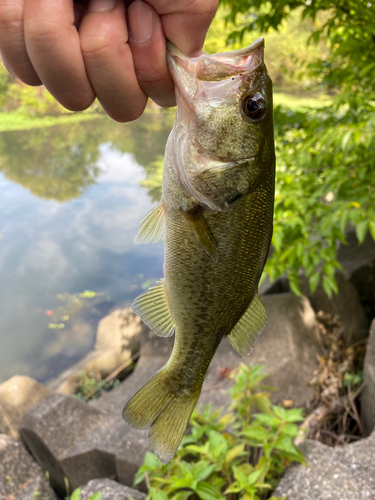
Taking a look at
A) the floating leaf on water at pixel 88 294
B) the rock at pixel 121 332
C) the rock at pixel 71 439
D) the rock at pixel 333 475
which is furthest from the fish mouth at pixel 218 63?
the floating leaf on water at pixel 88 294

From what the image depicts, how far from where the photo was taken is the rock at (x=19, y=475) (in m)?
2.88

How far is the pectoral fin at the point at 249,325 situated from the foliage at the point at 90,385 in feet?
13.6

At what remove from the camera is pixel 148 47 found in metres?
1.01

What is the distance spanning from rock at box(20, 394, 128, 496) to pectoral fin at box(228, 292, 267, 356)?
2.38 meters

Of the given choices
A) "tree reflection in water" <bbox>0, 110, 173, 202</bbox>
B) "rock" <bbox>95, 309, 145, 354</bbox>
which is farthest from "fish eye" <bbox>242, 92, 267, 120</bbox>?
"tree reflection in water" <bbox>0, 110, 173, 202</bbox>

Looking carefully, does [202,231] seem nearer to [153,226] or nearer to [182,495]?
[153,226]

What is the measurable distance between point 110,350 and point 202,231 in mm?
4674

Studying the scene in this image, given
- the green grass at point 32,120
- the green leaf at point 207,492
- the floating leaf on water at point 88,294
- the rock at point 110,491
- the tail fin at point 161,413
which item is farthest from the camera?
the green grass at point 32,120

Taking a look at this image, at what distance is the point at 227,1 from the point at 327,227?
87.8 inches

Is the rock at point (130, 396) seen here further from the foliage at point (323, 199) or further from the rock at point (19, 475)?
the foliage at point (323, 199)

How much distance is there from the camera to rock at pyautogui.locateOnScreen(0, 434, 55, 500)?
2877mm

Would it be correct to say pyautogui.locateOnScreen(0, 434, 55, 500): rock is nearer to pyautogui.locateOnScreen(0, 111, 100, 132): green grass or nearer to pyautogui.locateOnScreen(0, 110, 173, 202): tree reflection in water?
pyautogui.locateOnScreen(0, 110, 173, 202): tree reflection in water

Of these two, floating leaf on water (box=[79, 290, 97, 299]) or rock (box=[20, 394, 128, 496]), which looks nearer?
rock (box=[20, 394, 128, 496])

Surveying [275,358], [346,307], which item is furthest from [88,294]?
[346,307]
